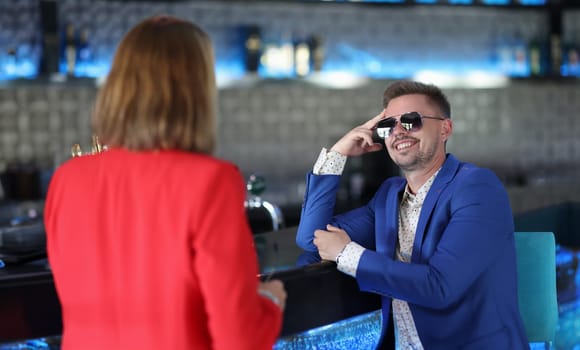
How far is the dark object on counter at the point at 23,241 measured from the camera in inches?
81.7

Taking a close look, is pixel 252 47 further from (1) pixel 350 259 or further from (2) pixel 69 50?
(1) pixel 350 259

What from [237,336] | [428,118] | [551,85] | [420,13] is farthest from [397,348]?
[551,85]

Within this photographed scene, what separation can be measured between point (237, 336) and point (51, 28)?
3.23 m

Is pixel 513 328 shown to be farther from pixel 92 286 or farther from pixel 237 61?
pixel 237 61

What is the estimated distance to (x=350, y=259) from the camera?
1.59 metres

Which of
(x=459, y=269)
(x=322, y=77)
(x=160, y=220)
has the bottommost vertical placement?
(x=459, y=269)

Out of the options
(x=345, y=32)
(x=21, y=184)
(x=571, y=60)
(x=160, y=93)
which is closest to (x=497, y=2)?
(x=571, y=60)

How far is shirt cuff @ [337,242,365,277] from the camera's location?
5.18 feet

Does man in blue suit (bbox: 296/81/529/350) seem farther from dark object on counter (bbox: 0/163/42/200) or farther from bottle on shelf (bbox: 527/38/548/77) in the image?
bottle on shelf (bbox: 527/38/548/77)

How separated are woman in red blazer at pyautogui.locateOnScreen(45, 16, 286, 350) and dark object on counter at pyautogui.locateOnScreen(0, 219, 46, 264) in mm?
1064

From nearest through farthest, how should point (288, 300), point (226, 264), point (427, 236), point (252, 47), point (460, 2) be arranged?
point (226, 264)
point (288, 300)
point (427, 236)
point (252, 47)
point (460, 2)

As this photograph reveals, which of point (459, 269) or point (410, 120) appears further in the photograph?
point (410, 120)

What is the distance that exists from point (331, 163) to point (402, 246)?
A: 0.29 meters

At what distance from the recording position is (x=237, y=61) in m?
4.28
